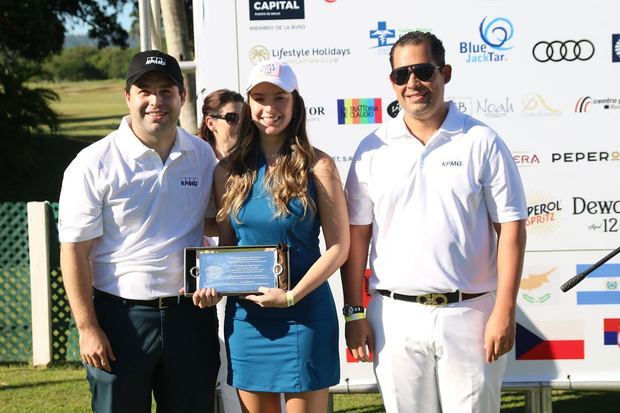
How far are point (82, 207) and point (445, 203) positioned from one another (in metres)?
1.34

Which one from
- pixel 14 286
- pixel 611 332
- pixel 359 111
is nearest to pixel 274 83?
pixel 359 111

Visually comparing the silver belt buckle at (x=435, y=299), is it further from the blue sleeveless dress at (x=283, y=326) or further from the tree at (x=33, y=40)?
the tree at (x=33, y=40)

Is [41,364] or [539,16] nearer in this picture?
[539,16]

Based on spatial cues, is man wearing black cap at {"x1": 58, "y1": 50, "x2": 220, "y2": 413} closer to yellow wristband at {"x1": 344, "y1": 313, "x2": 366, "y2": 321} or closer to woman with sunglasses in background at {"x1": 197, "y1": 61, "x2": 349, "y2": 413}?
woman with sunglasses in background at {"x1": 197, "y1": 61, "x2": 349, "y2": 413}

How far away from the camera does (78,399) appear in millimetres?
6441

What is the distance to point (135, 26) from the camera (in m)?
26.7

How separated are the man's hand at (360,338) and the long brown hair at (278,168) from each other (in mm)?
477

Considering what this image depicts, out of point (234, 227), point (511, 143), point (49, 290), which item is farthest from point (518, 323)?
point (49, 290)

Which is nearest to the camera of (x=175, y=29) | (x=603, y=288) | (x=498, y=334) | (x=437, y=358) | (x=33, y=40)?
(x=498, y=334)

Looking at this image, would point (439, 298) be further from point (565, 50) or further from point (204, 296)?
point (565, 50)

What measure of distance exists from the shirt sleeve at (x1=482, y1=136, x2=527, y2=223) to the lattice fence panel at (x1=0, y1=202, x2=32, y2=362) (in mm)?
5436

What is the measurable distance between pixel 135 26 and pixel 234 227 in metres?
24.4

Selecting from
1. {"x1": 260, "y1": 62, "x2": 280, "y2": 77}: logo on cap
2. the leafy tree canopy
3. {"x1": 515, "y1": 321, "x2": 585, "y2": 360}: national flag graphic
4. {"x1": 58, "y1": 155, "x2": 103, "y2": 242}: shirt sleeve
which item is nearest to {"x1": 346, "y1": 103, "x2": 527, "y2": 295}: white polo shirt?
{"x1": 260, "y1": 62, "x2": 280, "y2": 77}: logo on cap

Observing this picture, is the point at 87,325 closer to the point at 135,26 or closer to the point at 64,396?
the point at 64,396
